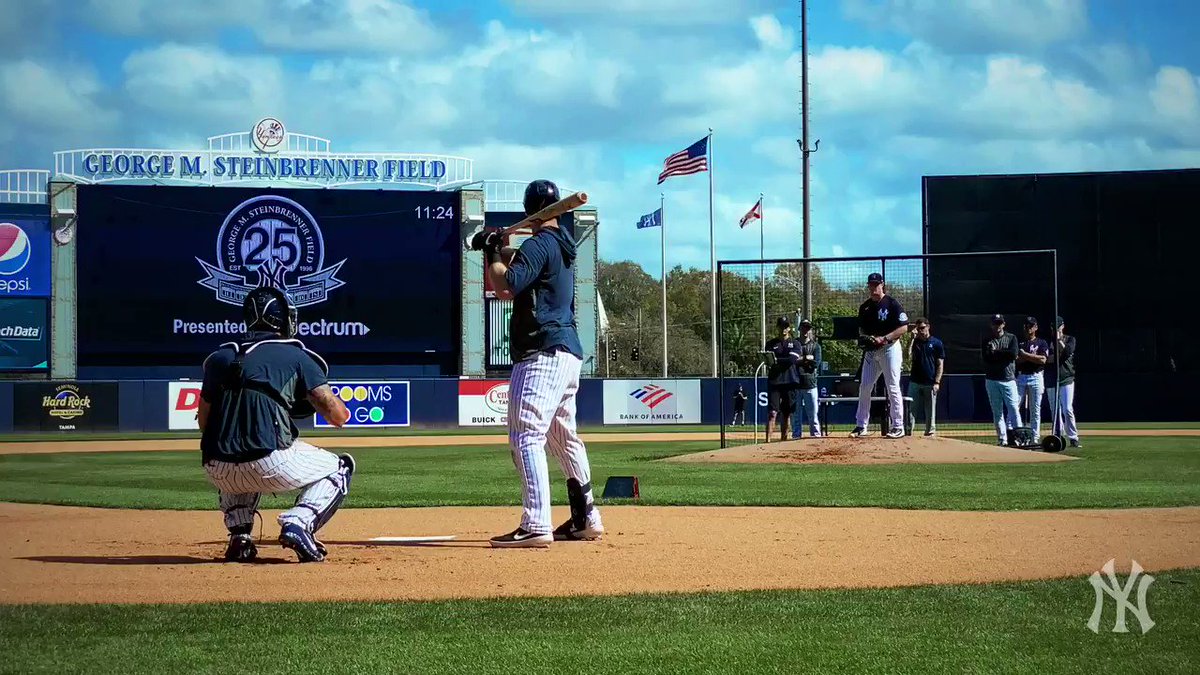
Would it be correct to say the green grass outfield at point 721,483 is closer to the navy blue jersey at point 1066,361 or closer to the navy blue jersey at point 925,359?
the navy blue jersey at point 1066,361

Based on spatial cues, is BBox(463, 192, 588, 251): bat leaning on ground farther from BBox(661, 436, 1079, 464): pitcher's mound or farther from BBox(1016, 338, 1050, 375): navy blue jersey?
BBox(1016, 338, 1050, 375): navy blue jersey

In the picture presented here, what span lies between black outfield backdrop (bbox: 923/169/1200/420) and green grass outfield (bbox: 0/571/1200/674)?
2712 cm

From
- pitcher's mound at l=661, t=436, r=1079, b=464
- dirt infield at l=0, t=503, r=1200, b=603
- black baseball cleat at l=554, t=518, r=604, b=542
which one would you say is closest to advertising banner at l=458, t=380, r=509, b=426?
pitcher's mound at l=661, t=436, r=1079, b=464

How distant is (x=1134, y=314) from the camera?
32.0 m

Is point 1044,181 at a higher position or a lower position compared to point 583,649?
higher

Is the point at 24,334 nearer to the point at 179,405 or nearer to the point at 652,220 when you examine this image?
the point at 179,405

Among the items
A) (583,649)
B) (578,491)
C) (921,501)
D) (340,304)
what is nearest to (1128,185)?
(340,304)

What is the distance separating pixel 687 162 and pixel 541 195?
28448 millimetres

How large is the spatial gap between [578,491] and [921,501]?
156 inches

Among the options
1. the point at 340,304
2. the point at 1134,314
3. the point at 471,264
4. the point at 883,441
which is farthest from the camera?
the point at 471,264

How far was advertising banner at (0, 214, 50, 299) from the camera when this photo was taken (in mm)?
36531

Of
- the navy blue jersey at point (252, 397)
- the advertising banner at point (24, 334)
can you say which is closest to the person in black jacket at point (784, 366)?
the navy blue jersey at point (252, 397)

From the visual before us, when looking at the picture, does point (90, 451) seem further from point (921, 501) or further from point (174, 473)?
point (921, 501)

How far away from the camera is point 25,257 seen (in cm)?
3672
